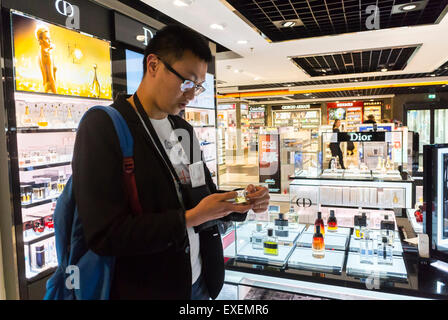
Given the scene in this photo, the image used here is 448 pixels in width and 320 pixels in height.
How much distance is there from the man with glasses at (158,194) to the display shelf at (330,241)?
885mm

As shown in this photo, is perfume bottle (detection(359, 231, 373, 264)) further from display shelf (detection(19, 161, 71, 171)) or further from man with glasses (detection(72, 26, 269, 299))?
display shelf (detection(19, 161, 71, 171))

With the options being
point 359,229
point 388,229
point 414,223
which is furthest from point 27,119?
point 414,223

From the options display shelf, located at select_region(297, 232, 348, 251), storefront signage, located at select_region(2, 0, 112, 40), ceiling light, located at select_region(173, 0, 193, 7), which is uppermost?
ceiling light, located at select_region(173, 0, 193, 7)

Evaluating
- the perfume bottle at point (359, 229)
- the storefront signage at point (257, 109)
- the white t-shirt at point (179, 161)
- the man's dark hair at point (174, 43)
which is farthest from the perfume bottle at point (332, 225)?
the storefront signage at point (257, 109)

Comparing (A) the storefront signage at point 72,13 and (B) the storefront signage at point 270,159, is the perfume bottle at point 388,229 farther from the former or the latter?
(B) the storefront signage at point 270,159

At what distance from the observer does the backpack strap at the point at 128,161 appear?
0.89 metres

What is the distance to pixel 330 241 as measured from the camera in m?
2.03

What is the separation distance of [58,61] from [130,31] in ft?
3.77

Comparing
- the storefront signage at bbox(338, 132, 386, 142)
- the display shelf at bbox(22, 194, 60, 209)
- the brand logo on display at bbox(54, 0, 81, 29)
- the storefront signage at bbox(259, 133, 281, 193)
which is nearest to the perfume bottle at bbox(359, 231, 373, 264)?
the display shelf at bbox(22, 194, 60, 209)

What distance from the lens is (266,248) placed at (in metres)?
1.90

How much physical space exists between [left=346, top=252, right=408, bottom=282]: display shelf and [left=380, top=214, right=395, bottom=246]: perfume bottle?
0.47 feet

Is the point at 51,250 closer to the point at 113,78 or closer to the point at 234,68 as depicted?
the point at 113,78

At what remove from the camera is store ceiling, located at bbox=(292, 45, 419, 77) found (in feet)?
22.6
